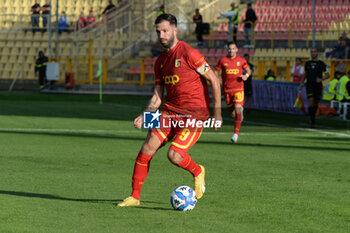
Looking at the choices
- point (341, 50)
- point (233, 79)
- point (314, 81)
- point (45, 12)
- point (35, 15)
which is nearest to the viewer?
point (233, 79)

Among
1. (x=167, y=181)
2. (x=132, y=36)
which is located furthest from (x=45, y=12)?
(x=167, y=181)

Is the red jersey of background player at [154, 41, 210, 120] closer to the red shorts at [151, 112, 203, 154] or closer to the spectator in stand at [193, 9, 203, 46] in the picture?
the red shorts at [151, 112, 203, 154]

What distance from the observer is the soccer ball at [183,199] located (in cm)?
820

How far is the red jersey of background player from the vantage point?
833cm

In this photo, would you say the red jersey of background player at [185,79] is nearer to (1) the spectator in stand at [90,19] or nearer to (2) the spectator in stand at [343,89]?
(2) the spectator in stand at [343,89]

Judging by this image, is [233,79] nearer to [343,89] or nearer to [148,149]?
[343,89]

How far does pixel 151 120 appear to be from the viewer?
803cm

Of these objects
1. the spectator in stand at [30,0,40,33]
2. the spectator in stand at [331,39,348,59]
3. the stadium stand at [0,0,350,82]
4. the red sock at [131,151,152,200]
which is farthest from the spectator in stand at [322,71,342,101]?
the spectator in stand at [30,0,40,33]

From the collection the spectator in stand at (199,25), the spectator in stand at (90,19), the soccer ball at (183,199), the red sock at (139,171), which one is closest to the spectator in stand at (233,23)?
the spectator in stand at (199,25)

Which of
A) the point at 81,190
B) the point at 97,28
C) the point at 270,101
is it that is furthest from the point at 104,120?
the point at 97,28

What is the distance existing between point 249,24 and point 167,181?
29.9 m

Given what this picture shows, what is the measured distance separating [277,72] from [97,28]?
1283 centimetres

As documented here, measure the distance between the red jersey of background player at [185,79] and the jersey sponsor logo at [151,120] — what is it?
0.37m

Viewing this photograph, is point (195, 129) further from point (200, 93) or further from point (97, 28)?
point (97, 28)
